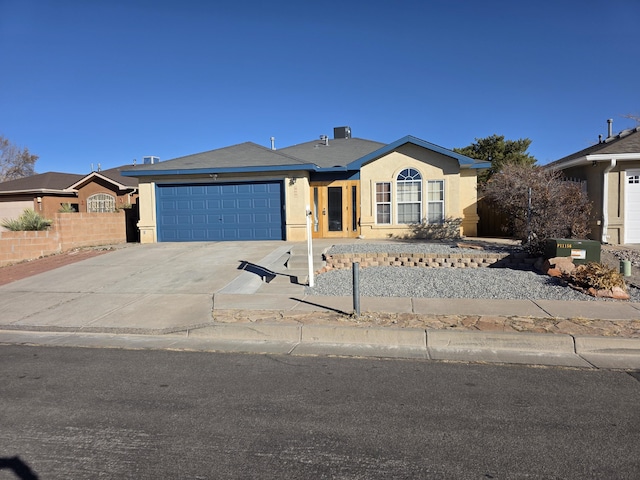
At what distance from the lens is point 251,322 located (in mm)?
7391

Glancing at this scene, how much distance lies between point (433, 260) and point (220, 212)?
8780 mm

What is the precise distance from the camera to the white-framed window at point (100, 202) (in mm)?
25484

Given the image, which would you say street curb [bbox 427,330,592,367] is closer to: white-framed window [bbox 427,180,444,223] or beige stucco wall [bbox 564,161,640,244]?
beige stucco wall [bbox 564,161,640,244]

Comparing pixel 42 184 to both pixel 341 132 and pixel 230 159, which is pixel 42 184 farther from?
pixel 341 132

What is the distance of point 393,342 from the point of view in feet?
21.7

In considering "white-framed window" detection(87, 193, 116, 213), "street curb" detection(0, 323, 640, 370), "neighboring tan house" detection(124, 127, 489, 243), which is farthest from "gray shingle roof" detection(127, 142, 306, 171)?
"street curb" detection(0, 323, 640, 370)

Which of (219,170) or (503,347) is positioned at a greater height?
(219,170)

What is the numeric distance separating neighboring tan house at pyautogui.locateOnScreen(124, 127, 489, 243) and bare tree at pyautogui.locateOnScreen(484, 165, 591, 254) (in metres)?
3.79

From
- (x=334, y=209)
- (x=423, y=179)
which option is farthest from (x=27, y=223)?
(x=423, y=179)

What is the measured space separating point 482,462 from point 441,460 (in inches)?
11.6

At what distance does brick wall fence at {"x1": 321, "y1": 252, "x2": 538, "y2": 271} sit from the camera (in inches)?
455

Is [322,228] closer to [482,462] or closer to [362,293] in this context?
[362,293]

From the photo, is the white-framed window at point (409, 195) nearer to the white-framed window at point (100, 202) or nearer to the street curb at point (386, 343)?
the street curb at point (386, 343)

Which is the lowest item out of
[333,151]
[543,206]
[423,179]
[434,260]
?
[434,260]
